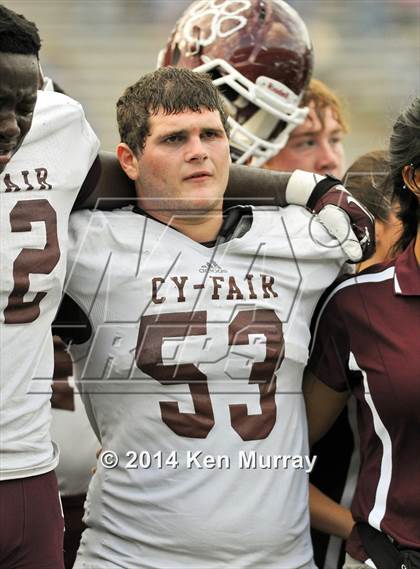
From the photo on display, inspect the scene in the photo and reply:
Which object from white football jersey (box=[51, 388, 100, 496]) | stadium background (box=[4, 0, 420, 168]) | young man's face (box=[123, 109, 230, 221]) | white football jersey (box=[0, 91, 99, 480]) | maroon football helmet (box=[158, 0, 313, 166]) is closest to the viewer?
white football jersey (box=[0, 91, 99, 480])

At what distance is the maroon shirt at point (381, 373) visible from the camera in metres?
2.02

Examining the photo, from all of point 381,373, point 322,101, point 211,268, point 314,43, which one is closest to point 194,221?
point 211,268

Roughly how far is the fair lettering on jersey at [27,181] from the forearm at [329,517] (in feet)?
2.89

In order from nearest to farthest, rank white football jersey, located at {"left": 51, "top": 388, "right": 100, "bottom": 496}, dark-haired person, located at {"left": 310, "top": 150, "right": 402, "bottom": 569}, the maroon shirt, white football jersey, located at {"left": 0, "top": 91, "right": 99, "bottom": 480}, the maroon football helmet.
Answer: white football jersey, located at {"left": 0, "top": 91, "right": 99, "bottom": 480}, the maroon shirt, dark-haired person, located at {"left": 310, "top": 150, "right": 402, "bottom": 569}, white football jersey, located at {"left": 51, "top": 388, "right": 100, "bottom": 496}, the maroon football helmet

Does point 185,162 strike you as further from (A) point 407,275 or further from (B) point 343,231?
(A) point 407,275

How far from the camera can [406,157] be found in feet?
7.06

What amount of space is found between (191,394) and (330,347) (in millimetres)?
318

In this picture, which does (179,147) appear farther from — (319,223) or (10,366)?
(10,366)

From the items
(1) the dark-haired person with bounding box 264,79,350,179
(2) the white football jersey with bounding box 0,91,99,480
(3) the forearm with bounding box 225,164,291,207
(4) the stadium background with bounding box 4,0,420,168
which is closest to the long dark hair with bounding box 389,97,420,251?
(3) the forearm with bounding box 225,164,291,207

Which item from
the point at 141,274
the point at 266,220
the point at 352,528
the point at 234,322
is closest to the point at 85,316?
the point at 141,274

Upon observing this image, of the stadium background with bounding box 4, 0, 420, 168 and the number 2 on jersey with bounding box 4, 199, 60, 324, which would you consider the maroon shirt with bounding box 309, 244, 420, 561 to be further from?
the stadium background with bounding box 4, 0, 420, 168

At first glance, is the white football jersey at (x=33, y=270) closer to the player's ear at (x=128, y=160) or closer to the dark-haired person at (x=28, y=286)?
the dark-haired person at (x=28, y=286)

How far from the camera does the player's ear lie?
86.8 inches

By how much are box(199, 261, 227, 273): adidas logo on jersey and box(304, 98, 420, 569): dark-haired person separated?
242mm
